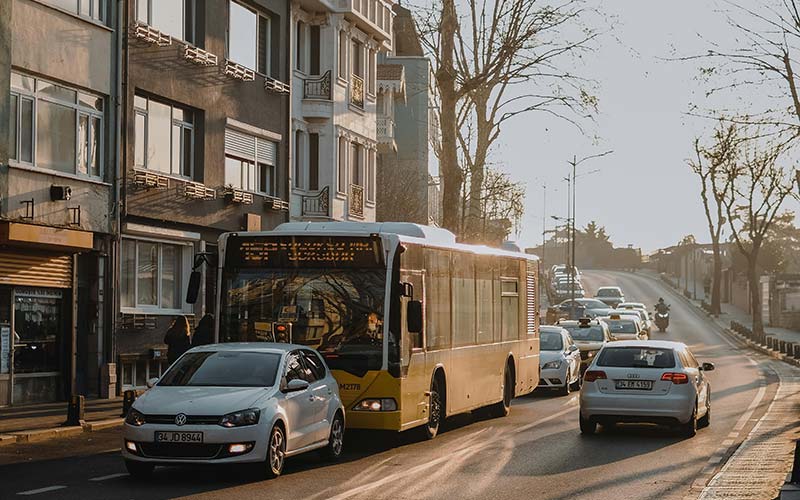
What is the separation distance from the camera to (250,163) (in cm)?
3766

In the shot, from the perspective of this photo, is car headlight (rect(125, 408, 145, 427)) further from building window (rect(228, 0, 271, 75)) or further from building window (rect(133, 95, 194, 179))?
building window (rect(228, 0, 271, 75))

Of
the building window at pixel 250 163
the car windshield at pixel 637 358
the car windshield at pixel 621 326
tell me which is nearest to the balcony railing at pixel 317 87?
the building window at pixel 250 163

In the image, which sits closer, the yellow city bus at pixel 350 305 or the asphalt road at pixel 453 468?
the asphalt road at pixel 453 468

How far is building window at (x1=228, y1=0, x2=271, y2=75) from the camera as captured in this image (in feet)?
119

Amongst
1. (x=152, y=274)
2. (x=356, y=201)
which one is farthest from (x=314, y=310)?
(x=356, y=201)

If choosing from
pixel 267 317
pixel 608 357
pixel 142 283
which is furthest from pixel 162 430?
pixel 142 283

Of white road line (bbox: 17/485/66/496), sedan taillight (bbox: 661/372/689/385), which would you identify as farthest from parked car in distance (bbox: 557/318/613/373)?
white road line (bbox: 17/485/66/496)

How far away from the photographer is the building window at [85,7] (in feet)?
91.4

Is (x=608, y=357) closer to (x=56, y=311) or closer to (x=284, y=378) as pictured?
(x=284, y=378)

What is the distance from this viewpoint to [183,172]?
110 feet

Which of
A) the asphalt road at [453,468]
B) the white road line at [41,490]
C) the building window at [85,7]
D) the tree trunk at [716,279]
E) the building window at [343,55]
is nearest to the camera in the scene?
the white road line at [41,490]

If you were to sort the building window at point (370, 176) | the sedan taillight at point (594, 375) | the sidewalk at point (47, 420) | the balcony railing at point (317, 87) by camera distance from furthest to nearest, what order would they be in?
the building window at point (370, 176), the balcony railing at point (317, 87), the sedan taillight at point (594, 375), the sidewalk at point (47, 420)

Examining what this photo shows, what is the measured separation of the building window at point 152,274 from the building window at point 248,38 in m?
5.51

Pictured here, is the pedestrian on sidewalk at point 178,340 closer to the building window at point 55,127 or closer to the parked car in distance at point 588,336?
the building window at point 55,127
